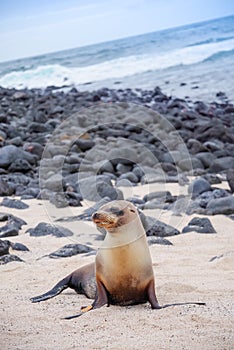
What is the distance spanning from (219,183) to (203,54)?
27371 millimetres

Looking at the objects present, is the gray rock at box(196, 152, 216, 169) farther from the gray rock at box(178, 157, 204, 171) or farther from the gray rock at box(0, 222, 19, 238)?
the gray rock at box(0, 222, 19, 238)

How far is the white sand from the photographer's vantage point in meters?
2.93

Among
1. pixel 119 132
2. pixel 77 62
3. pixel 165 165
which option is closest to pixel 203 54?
pixel 77 62

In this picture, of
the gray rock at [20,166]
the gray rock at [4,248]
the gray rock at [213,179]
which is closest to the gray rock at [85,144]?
the gray rock at [20,166]

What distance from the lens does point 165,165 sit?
33.8 ft

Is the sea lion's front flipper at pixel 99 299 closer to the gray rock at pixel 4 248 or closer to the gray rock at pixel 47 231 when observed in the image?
the gray rock at pixel 4 248

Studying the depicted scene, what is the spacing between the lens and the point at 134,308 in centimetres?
364

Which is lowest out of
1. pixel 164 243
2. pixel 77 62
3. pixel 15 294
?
pixel 77 62

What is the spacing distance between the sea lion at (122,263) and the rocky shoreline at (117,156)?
2.40 meters

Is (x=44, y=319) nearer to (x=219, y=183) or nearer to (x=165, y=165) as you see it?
(x=219, y=183)

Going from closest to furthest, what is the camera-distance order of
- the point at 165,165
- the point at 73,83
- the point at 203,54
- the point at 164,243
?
1. the point at 164,243
2. the point at 165,165
3. the point at 73,83
4. the point at 203,54

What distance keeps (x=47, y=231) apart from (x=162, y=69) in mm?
28186

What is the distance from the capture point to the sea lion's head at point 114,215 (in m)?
3.56

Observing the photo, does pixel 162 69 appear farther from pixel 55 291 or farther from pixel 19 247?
pixel 55 291
